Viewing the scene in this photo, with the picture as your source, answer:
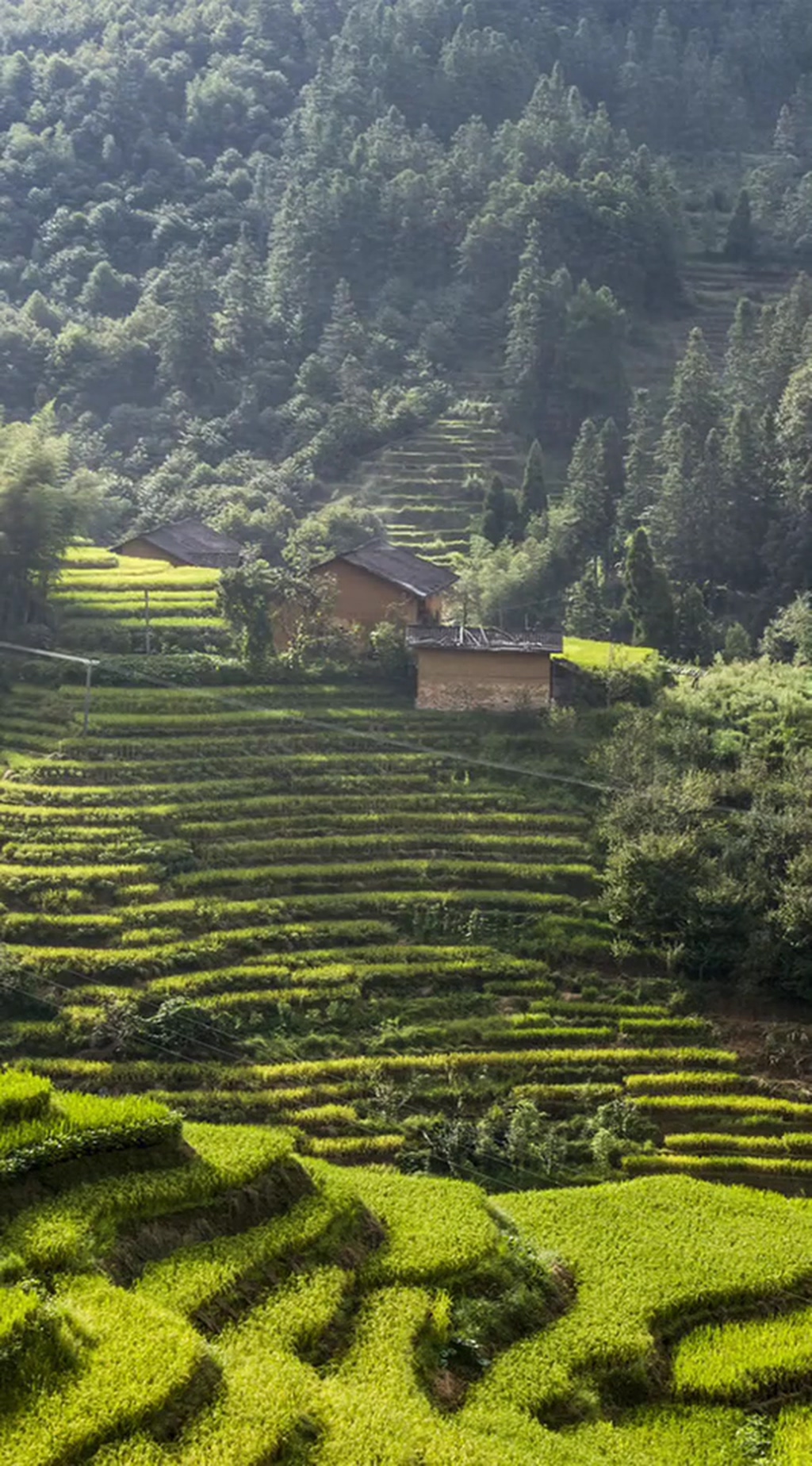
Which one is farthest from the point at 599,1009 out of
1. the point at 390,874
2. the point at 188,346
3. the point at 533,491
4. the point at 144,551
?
the point at 188,346

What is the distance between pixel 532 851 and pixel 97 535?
2508 cm

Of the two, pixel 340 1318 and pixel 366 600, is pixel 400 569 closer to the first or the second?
pixel 366 600

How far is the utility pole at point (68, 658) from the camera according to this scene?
2833 centimetres

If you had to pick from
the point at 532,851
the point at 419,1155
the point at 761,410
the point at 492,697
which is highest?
the point at 761,410

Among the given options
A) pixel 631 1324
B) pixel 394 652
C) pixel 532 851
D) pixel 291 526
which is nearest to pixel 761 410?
pixel 291 526

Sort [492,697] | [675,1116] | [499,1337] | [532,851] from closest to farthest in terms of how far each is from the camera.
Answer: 1. [499,1337]
2. [675,1116]
3. [532,851]
4. [492,697]

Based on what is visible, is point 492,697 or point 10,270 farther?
point 10,270

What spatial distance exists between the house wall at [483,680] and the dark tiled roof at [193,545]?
10.8 m

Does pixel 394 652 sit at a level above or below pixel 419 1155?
above

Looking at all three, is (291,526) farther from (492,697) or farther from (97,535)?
(492,697)

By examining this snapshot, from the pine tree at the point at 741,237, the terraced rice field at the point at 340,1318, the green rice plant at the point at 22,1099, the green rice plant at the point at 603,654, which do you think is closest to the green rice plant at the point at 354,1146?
the terraced rice field at the point at 340,1318

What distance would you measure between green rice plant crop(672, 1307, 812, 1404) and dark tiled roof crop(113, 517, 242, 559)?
28556 mm

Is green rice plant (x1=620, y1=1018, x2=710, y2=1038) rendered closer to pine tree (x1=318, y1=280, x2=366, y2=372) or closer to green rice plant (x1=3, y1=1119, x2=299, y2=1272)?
green rice plant (x1=3, y1=1119, x2=299, y2=1272)

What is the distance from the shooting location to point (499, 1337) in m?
13.6
